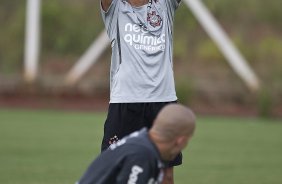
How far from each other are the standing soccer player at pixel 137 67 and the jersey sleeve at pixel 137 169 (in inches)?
58.1

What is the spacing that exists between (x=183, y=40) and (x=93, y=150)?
16.3 meters

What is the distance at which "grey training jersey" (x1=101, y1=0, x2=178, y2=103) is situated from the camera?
251 inches

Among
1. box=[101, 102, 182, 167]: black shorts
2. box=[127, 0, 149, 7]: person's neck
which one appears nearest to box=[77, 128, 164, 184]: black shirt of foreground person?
box=[101, 102, 182, 167]: black shorts

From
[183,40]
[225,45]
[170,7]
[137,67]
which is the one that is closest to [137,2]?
[170,7]

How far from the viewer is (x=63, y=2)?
99.8ft

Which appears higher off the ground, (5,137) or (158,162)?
(158,162)

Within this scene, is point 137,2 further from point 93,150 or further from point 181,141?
point 93,150

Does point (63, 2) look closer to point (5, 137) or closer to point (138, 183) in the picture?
point (5, 137)

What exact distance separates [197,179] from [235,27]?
20.3 metres

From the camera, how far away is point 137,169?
482 cm

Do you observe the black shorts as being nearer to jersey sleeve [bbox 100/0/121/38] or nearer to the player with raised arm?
jersey sleeve [bbox 100/0/121/38]

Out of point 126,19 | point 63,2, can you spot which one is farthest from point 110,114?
point 63,2

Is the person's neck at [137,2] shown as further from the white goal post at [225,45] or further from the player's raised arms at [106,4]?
the white goal post at [225,45]

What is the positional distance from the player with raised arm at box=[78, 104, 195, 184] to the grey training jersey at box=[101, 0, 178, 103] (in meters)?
1.48
